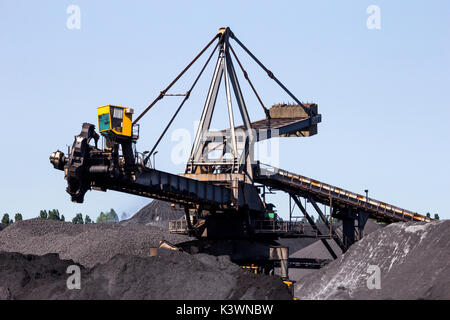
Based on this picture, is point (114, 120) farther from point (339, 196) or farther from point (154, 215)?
point (154, 215)

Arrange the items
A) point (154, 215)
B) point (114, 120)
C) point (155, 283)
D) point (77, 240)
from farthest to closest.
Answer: point (154, 215), point (77, 240), point (114, 120), point (155, 283)

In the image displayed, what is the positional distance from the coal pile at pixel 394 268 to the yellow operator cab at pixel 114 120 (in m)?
12.8

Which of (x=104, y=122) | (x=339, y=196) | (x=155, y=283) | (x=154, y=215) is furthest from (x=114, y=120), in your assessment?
(x=154, y=215)

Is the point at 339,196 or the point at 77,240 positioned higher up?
the point at 339,196

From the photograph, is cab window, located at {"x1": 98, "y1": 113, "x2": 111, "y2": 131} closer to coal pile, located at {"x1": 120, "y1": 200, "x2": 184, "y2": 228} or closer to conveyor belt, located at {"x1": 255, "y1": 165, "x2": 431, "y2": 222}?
conveyor belt, located at {"x1": 255, "y1": 165, "x2": 431, "y2": 222}

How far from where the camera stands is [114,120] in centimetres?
3556

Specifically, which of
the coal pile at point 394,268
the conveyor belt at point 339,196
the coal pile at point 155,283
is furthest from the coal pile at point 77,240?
the coal pile at point 394,268

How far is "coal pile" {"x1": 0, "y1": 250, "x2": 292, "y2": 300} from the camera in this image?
94.0ft

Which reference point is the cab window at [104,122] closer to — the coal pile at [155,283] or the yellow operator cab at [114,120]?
the yellow operator cab at [114,120]

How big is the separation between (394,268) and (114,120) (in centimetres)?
1662

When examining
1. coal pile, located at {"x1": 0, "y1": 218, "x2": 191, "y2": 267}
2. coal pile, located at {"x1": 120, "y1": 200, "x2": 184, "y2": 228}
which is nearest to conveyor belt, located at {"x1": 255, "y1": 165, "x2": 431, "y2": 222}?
coal pile, located at {"x1": 0, "y1": 218, "x2": 191, "y2": 267}

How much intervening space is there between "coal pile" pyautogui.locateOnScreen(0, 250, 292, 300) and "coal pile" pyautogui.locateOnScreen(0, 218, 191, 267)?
55.9 feet

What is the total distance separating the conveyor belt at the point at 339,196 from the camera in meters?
55.2

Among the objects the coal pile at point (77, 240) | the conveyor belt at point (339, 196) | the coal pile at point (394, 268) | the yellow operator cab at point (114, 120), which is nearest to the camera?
the coal pile at point (394, 268)
